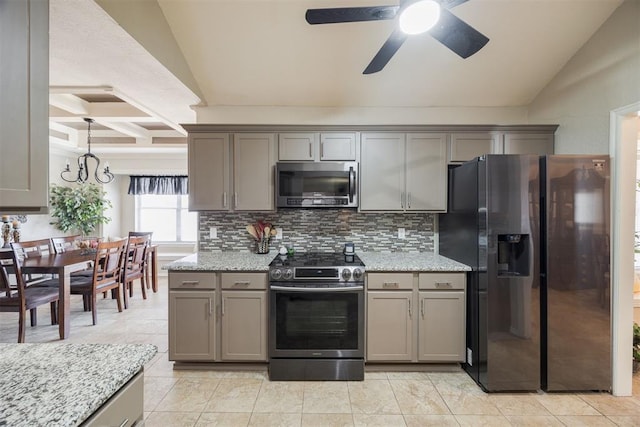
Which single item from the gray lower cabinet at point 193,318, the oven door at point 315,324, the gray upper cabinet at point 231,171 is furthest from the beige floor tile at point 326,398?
the gray upper cabinet at point 231,171

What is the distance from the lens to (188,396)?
231cm

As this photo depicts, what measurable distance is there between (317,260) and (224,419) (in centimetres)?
139

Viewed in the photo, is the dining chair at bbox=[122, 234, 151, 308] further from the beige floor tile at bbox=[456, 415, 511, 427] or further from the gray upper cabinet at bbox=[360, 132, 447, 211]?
the beige floor tile at bbox=[456, 415, 511, 427]

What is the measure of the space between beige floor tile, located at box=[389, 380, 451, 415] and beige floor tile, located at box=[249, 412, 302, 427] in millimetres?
766

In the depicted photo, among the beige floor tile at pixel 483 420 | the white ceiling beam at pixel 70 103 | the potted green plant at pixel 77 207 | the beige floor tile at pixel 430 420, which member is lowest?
the beige floor tile at pixel 430 420

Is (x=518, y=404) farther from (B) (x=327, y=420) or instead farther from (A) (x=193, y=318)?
(A) (x=193, y=318)

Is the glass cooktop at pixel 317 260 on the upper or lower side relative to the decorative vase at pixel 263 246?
lower

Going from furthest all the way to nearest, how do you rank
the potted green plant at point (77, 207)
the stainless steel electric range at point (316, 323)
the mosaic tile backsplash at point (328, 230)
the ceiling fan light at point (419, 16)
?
1. the potted green plant at point (77, 207)
2. the mosaic tile backsplash at point (328, 230)
3. the stainless steel electric range at point (316, 323)
4. the ceiling fan light at point (419, 16)

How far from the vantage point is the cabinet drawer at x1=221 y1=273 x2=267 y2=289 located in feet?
8.45

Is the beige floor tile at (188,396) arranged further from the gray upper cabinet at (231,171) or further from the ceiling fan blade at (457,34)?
the ceiling fan blade at (457,34)

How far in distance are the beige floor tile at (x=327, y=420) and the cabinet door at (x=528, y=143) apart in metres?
2.77

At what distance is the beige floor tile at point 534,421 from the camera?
6.62 ft

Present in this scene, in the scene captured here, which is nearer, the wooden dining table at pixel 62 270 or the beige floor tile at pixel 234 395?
the beige floor tile at pixel 234 395

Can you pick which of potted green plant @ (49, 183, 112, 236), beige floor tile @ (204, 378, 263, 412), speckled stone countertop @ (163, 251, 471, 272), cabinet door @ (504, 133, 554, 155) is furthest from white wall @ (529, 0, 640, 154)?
potted green plant @ (49, 183, 112, 236)
